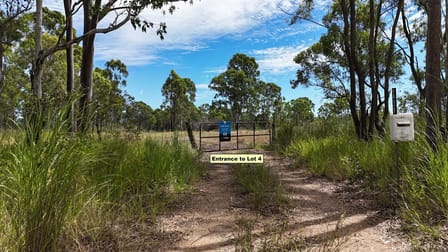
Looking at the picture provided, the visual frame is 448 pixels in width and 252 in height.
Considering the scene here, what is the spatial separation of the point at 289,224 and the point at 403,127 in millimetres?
1668

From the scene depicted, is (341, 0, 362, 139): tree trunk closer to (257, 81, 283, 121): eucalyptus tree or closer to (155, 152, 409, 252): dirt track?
(155, 152, 409, 252): dirt track

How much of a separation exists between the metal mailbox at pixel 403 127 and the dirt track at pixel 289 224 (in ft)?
3.14

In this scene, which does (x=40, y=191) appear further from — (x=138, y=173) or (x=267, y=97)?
(x=267, y=97)

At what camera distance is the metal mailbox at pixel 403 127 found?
3.22 meters

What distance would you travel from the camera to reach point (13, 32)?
15.2 m

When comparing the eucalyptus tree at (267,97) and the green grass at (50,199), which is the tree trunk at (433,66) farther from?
the eucalyptus tree at (267,97)

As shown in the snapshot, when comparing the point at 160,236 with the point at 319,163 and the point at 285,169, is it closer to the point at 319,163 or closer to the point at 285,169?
the point at 319,163

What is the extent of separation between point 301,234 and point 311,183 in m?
2.90

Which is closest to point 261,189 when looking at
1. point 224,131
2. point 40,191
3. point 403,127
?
point 403,127

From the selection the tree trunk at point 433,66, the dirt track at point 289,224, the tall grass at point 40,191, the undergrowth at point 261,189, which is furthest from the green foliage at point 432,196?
the tall grass at point 40,191

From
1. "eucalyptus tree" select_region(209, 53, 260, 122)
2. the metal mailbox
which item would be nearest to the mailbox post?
the metal mailbox

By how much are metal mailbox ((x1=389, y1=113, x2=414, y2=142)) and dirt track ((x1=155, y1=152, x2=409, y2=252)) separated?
3.14ft

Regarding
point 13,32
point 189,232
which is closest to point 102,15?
point 189,232

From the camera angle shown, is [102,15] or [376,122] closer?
[102,15]
